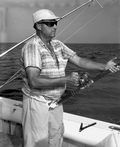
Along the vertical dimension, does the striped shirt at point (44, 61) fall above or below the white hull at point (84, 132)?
above

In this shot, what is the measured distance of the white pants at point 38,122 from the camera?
7.60 feet

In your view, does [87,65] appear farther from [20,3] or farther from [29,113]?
[20,3]

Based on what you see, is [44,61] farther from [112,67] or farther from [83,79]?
[112,67]

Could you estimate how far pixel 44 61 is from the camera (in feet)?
7.38

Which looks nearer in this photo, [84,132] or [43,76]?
[43,76]

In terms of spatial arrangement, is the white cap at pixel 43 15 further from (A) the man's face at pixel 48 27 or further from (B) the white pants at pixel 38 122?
(B) the white pants at pixel 38 122

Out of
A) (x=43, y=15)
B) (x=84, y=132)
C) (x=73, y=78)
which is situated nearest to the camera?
(x=73, y=78)

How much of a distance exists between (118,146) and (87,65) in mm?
727

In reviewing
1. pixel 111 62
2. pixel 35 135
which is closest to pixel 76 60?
pixel 111 62

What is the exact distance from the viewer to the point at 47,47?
230 cm

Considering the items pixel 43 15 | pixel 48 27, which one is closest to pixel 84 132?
pixel 48 27

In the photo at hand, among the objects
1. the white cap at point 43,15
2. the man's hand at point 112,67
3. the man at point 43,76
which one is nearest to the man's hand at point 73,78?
the man at point 43,76

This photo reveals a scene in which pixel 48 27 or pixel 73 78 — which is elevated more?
pixel 48 27

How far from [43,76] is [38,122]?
1.34 ft
